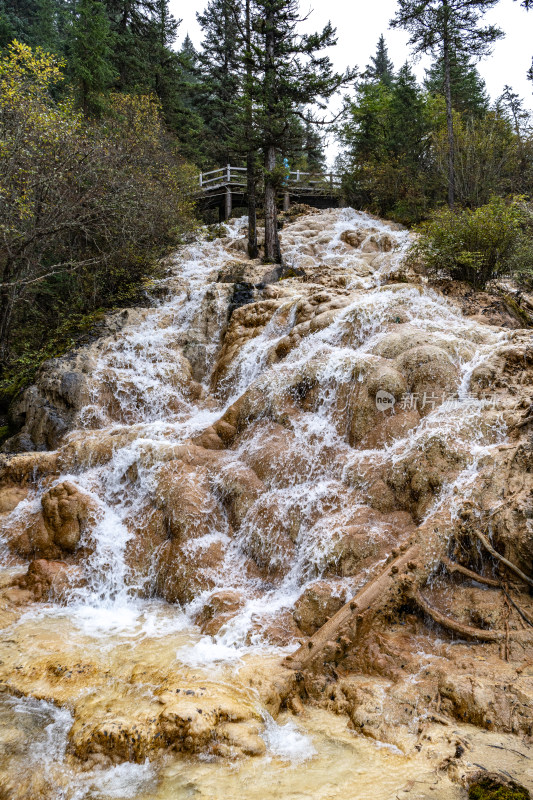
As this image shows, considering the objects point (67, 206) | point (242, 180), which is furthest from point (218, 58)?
point (67, 206)

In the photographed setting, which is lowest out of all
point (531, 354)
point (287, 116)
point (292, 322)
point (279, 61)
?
point (531, 354)

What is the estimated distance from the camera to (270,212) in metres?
15.7

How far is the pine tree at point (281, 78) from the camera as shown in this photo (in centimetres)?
1405

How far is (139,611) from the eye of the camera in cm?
597

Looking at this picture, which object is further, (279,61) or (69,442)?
(279,61)

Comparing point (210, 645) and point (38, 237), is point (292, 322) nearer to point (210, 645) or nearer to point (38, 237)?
point (38, 237)

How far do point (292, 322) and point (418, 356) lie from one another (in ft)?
13.6

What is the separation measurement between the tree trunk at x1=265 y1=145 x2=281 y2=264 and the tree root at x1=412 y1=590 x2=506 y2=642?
13.7 metres

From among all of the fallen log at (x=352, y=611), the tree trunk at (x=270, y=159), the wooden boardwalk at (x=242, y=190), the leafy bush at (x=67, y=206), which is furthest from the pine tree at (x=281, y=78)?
the fallen log at (x=352, y=611)

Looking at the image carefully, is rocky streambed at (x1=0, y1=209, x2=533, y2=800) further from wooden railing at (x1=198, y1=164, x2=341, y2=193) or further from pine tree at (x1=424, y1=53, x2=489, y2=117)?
pine tree at (x1=424, y1=53, x2=489, y2=117)

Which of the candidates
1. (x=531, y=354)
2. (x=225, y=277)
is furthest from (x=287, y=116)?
(x=531, y=354)

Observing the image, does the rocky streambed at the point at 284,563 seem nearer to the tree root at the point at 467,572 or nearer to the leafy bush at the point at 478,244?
the tree root at the point at 467,572

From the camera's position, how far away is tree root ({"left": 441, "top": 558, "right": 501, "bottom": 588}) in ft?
13.7

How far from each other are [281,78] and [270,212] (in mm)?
3951
